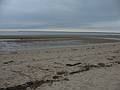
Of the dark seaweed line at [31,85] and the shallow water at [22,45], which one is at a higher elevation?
the shallow water at [22,45]

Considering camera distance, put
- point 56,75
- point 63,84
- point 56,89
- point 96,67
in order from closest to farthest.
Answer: point 56,89, point 63,84, point 56,75, point 96,67

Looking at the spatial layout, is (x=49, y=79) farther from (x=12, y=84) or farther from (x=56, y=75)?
(x=12, y=84)

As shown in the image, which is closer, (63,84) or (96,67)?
(63,84)

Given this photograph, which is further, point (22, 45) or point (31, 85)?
point (22, 45)

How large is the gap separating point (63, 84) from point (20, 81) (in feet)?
5.92

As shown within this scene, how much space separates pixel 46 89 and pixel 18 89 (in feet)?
3.58

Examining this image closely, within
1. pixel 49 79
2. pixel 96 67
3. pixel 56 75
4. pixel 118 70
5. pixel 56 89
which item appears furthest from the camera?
pixel 96 67

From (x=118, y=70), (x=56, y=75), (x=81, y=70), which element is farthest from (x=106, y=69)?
(x=56, y=75)

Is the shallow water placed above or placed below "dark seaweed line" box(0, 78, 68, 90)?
above

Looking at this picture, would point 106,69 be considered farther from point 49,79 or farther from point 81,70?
point 49,79

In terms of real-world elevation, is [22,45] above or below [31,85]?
above

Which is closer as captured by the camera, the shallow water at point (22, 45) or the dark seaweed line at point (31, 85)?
the dark seaweed line at point (31, 85)

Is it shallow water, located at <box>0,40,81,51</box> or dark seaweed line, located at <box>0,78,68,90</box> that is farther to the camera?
shallow water, located at <box>0,40,81,51</box>

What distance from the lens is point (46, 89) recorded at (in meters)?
6.73
